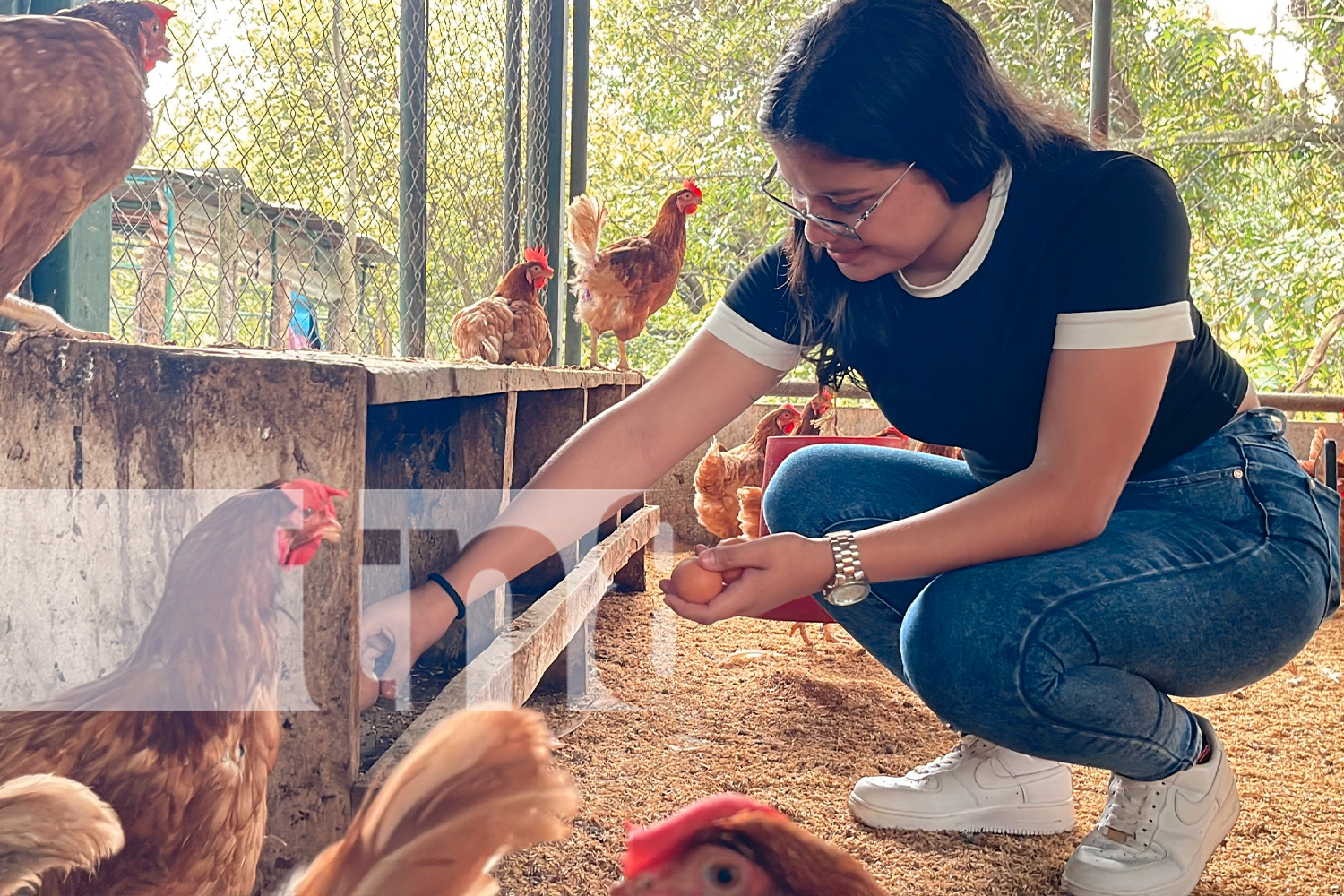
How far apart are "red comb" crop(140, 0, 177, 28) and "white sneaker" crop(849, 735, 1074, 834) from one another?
1.56 metres

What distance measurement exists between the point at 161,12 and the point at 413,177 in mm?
989

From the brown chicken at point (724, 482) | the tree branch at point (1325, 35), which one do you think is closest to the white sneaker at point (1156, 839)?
the brown chicken at point (724, 482)

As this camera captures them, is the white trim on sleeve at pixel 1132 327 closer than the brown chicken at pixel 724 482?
Yes

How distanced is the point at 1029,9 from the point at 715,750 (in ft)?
17.5

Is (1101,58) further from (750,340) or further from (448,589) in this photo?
(448,589)

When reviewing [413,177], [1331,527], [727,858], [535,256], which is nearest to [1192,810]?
[1331,527]

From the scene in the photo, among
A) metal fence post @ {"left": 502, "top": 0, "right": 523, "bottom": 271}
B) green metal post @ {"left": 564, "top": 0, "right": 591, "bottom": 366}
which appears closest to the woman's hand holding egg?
metal fence post @ {"left": 502, "top": 0, "right": 523, "bottom": 271}

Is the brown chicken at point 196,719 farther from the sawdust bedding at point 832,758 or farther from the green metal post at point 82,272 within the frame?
the green metal post at point 82,272

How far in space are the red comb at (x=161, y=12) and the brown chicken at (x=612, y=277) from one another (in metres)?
2.22

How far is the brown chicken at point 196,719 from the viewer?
0.80m

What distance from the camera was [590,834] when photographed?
4.43ft

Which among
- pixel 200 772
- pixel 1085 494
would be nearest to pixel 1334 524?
pixel 1085 494

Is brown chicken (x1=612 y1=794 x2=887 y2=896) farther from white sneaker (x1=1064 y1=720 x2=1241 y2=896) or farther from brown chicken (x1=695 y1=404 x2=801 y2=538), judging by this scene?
brown chicken (x1=695 y1=404 x2=801 y2=538)

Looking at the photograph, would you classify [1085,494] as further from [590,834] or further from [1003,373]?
[590,834]
